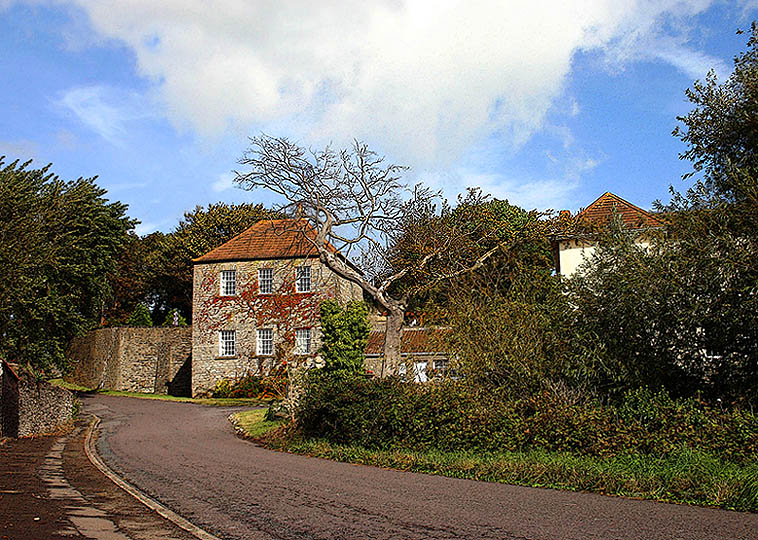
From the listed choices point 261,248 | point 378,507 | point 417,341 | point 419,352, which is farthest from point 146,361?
point 378,507

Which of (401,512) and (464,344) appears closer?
(401,512)

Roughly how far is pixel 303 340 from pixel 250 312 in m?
3.30

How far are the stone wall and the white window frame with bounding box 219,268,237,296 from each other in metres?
0.16

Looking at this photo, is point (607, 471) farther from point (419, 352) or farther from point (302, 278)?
point (302, 278)

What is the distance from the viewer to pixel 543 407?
12656mm

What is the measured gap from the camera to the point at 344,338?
21.4m

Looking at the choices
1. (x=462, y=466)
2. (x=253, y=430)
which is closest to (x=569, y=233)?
(x=253, y=430)

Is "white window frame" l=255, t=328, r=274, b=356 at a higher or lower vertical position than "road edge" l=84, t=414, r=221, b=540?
higher

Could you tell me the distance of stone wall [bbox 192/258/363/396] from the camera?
1387 inches

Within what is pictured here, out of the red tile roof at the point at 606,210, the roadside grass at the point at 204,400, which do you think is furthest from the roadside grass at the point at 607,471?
the roadside grass at the point at 204,400

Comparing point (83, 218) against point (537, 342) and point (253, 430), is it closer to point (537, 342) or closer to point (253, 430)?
point (253, 430)

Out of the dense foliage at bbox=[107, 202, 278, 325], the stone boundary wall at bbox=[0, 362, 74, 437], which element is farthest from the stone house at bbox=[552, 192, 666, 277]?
the dense foliage at bbox=[107, 202, 278, 325]

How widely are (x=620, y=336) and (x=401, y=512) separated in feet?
21.3

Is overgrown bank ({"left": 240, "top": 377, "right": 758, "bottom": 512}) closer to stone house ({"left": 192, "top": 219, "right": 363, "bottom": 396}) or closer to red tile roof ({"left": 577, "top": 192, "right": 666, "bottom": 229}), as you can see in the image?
red tile roof ({"left": 577, "top": 192, "right": 666, "bottom": 229})
